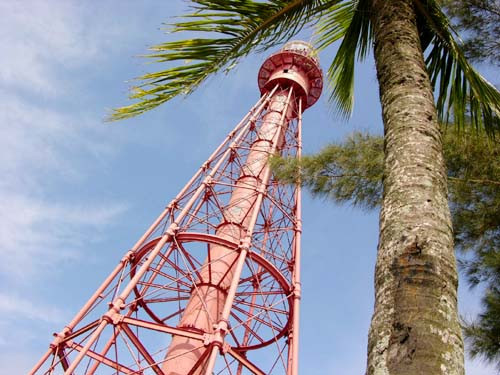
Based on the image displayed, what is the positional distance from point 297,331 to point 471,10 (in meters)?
5.86

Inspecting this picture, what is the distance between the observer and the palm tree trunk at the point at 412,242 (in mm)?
1494

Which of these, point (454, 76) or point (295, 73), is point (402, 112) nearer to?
point (454, 76)

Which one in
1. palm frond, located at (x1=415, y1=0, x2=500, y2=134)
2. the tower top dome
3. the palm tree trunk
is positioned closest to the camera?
the palm tree trunk

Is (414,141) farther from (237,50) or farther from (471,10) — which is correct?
(471,10)

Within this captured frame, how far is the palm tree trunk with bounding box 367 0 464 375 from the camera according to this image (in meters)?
1.49

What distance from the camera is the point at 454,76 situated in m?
3.78

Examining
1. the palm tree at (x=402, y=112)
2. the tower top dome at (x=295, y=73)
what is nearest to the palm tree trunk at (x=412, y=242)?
the palm tree at (x=402, y=112)

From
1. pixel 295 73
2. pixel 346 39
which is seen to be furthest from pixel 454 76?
pixel 295 73

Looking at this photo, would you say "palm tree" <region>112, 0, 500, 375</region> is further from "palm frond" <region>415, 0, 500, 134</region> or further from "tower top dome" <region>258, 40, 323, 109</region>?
"tower top dome" <region>258, 40, 323, 109</region>

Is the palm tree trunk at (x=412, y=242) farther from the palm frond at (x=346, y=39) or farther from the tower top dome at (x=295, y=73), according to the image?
the tower top dome at (x=295, y=73)

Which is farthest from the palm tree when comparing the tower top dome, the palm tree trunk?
the tower top dome

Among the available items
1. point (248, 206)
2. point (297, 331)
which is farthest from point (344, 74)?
point (248, 206)

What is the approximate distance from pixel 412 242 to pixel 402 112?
2.87 ft

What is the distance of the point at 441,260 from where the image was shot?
5.76 ft
